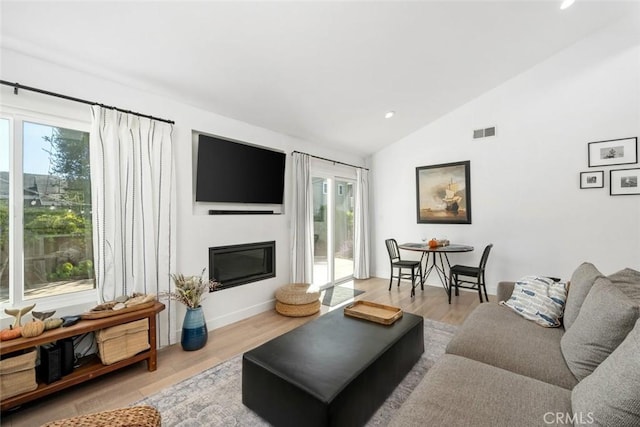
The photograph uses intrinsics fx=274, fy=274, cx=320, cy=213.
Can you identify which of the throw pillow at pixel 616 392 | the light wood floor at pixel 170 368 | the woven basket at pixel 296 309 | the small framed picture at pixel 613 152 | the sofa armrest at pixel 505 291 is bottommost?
the light wood floor at pixel 170 368

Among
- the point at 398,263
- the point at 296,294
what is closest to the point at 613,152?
the point at 398,263

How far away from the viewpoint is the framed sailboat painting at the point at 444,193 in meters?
4.72

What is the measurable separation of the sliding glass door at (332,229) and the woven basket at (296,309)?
3.44 ft

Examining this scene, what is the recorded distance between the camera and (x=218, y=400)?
1.93 metres

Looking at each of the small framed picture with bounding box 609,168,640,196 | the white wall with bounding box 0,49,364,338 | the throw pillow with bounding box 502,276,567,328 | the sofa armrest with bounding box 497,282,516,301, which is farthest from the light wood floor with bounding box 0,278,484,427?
the small framed picture with bounding box 609,168,640,196

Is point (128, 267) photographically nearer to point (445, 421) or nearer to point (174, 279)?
point (174, 279)

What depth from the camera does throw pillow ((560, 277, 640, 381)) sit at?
1297 mm

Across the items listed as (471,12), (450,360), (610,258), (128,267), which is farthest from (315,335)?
(610,258)

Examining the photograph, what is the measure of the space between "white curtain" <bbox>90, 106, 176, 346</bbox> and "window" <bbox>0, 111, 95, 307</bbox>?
0.73ft

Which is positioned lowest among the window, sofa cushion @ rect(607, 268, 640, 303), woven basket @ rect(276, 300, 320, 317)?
woven basket @ rect(276, 300, 320, 317)

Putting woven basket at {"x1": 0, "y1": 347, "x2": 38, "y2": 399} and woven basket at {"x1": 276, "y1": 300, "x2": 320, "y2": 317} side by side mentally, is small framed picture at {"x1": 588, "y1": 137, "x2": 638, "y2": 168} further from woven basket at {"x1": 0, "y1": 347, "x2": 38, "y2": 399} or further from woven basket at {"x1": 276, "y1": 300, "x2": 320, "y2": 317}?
woven basket at {"x1": 0, "y1": 347, "x2": 38, "y2": 399}

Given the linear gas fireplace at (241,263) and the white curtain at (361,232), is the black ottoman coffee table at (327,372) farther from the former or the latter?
the white curtain at (361,232)

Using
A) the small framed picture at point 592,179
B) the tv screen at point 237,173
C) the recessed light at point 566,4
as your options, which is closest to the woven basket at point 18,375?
the tv screen at point 237,173

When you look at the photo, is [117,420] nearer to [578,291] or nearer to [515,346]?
[515,346]
